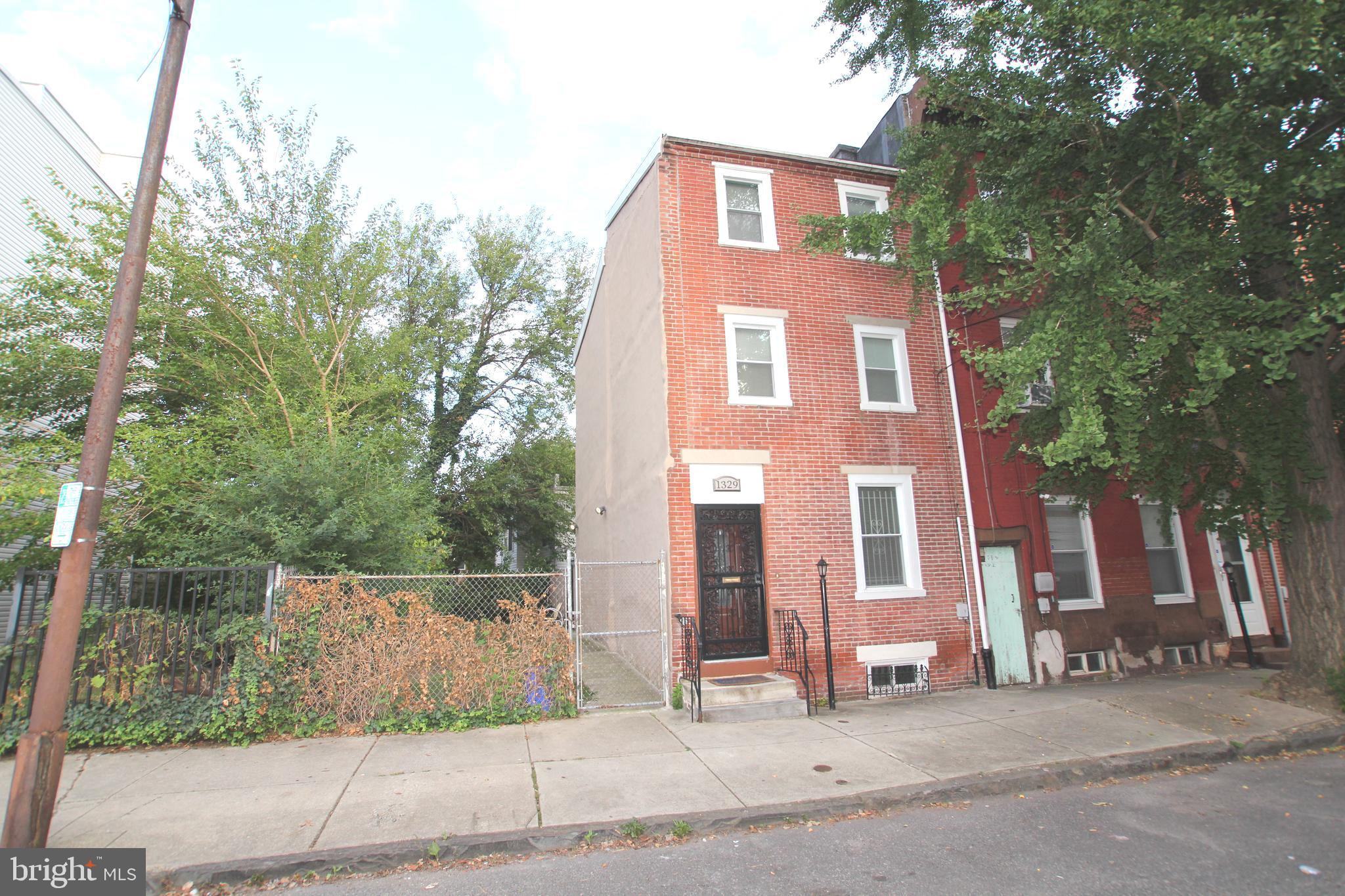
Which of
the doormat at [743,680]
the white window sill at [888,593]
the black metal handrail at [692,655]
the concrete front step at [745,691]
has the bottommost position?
the concrete front step at [745,691]

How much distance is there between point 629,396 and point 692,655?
508 centimetres

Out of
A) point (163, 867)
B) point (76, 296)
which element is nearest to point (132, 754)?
point (163, 867)

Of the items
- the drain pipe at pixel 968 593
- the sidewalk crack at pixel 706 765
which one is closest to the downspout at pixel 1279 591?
the drain pipe at pixel 968 593

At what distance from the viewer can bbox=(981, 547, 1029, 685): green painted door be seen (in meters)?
10.1

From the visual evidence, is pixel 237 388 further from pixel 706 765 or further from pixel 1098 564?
pixel 1098 564

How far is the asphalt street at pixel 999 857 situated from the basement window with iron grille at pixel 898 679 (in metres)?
3.83

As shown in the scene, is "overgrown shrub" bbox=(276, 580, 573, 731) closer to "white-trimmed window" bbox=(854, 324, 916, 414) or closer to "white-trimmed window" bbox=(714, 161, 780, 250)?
"white-trimmed window" bbox=(854, 324, 916, 414)

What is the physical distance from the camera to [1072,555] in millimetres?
11031

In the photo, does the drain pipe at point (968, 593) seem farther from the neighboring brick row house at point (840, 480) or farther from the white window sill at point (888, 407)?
the white window sill at point (888, 407)

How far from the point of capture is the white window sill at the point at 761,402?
9.77 m

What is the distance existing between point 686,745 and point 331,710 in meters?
4.04

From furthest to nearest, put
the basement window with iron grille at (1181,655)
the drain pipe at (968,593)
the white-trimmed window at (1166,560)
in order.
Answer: the white-trimmed window at (1166,560)
the basement window with iron grille at (1181,655)
the drain pipe at (968,593)

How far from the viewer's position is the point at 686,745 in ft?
22.3

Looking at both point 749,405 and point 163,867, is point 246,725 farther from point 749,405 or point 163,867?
point 749,405
